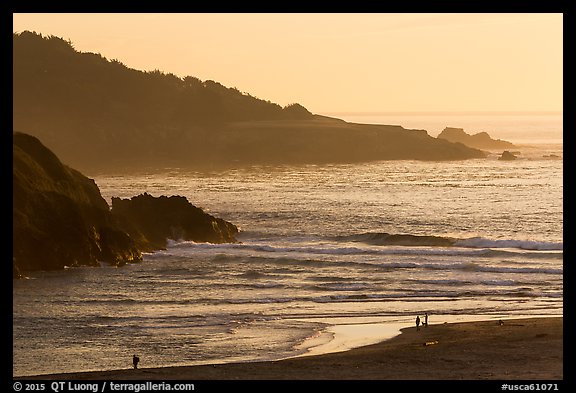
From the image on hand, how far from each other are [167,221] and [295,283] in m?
15.3

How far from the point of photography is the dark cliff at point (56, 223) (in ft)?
151

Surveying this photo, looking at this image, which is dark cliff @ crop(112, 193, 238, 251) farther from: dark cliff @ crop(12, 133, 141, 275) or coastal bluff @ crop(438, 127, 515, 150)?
coastal bluff @ crop(438, 127, 515, 150)

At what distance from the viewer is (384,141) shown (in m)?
169

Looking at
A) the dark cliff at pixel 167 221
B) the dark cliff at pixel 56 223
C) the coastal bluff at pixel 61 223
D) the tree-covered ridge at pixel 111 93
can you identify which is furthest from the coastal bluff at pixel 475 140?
the dark cliff at pixel 56 223

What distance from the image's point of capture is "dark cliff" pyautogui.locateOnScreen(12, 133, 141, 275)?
4606 cm

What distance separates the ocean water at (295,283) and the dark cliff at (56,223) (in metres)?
1.09

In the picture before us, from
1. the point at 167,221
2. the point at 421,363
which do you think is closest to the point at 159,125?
the point at 167,221

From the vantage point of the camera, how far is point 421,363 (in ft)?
93.2

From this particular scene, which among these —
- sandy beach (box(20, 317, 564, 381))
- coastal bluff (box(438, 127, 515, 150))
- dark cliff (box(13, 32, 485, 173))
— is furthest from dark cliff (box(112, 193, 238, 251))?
coastal bluff (box(438, 127, 515, 150))

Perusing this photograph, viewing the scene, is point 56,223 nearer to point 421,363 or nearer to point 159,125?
point 421,363

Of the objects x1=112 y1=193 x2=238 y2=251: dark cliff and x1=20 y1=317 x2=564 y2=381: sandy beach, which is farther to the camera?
x1=112 y1=193 x2=238 y2=251: dark cliff

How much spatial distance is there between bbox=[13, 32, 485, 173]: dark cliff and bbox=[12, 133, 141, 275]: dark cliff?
307ft

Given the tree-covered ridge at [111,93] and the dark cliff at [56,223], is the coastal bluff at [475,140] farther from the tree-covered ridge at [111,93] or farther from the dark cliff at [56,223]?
the dark cliff at [56,223]

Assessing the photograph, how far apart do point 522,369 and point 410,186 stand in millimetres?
78894
